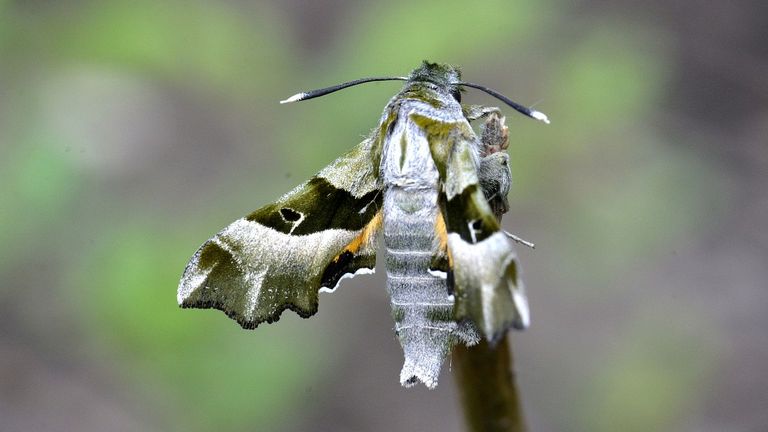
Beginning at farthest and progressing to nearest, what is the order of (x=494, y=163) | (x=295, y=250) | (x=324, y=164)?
(x=324, y=164) < (x=295, y=250) < (x=494, y=163)

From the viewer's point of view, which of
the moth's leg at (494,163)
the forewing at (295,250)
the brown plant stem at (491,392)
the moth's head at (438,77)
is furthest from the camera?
the moth's head at (438,77)

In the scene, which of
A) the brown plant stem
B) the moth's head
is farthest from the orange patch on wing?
the brown plant stem

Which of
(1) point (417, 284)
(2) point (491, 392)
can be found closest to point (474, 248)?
(1) point (417, 284)

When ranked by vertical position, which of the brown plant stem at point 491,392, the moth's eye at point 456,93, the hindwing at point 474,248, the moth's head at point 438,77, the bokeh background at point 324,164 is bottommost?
the bokeh background at point 324,164

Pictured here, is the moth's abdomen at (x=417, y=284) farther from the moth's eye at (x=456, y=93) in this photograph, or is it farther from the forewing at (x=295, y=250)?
the moth's eye at (x=456, y=93)

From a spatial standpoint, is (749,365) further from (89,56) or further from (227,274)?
(89,56)

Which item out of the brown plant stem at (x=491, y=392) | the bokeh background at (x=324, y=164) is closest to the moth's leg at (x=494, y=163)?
the brown plant stem at (x=491, y=392)

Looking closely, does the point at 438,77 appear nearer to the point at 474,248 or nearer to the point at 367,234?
the point at 367,234

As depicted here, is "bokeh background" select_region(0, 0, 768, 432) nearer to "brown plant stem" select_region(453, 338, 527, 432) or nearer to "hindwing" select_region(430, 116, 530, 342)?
"hindwing" select_region(430, 116, 530, 342)
